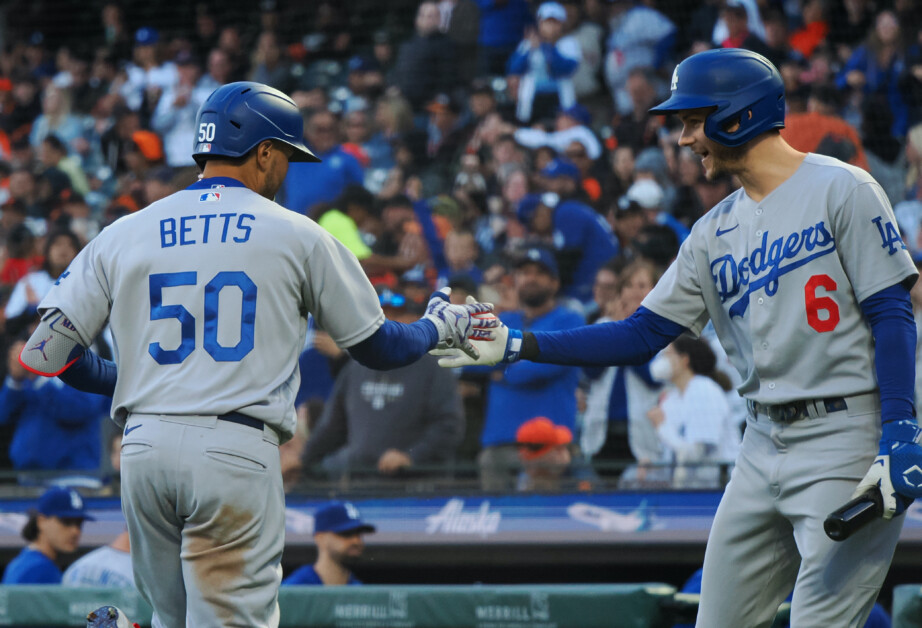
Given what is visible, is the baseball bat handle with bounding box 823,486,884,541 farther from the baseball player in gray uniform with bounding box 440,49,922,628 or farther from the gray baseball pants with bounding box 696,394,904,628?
the gray baseball pants with bounding box 696,394,904,628

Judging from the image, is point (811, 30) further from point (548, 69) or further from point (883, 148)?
point (548, 69)

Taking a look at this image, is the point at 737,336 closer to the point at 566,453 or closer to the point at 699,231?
the point at 699,231

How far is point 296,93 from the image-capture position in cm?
1052

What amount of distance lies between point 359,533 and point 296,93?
587cm

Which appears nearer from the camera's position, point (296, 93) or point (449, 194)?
point (449, 194)

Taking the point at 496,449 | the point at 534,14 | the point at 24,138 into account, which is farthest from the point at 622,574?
the point at 24,138

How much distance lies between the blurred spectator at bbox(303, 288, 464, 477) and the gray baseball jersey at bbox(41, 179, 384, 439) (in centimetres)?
288

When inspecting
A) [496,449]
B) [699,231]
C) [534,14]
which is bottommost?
[496,449]

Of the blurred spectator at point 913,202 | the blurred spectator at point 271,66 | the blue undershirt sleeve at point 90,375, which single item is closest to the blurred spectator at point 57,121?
the blurred spectator at point 271,66

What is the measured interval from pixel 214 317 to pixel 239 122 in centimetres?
55

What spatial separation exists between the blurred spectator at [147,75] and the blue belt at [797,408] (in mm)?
9376

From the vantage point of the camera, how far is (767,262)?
307 cm

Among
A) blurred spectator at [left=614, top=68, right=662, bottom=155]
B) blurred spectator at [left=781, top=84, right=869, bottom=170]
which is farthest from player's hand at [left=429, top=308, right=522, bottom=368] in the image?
blurred spectator at [left=614, top=68, right=662, bottom=155]

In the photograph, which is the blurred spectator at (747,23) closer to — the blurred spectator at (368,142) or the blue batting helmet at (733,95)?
the blurred spectator at (368,142)
